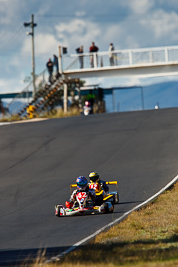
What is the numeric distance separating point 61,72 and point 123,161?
24.5m

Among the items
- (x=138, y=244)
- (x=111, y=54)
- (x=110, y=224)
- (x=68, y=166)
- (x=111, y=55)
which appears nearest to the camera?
(x=138, y=244)

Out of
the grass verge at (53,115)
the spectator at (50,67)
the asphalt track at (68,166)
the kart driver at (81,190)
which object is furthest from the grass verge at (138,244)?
the spectator at (50,67)

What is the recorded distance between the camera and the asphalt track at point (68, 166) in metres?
12.3

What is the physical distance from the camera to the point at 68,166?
79.2 feet

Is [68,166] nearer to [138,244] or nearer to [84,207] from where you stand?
[84,207]

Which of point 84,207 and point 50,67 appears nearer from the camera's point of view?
point 84,207

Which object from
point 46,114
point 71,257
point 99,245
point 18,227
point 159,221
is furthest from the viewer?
point 46,114

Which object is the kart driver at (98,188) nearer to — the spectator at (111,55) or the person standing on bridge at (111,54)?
the person standing on bridge at (111,54)

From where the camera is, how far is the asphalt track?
12.3m

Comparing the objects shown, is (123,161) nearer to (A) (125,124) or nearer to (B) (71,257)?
(A) (125,124)

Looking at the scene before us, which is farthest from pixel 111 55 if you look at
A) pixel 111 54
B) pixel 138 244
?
pixel 138 244

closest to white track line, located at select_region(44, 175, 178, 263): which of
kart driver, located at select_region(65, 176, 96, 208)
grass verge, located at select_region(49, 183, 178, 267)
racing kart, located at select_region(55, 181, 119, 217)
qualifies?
grass verge, located at select_region(49, 183, 178, 267)

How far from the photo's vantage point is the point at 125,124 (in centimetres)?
3231

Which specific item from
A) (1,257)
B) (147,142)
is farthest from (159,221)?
(147,142)
